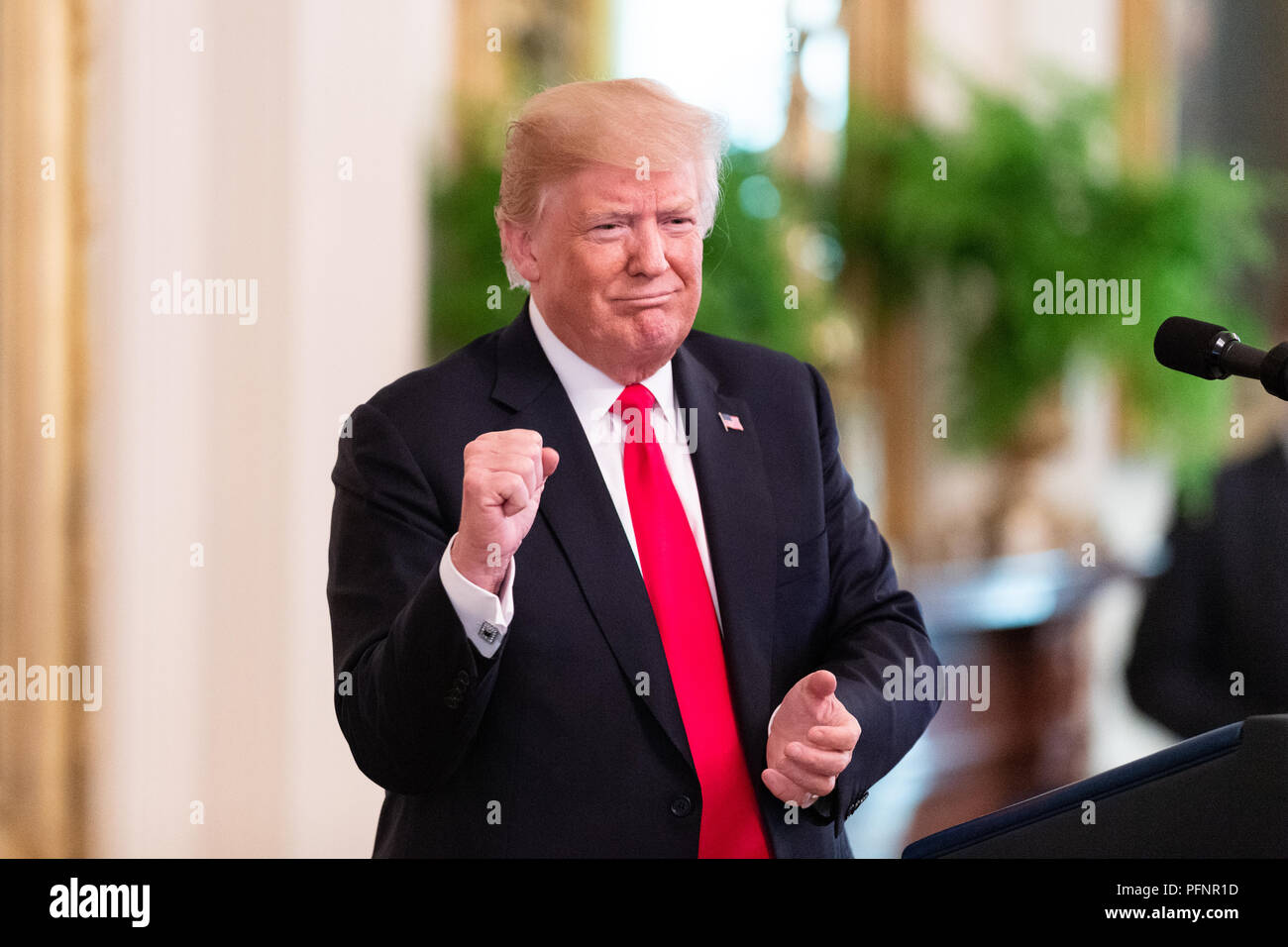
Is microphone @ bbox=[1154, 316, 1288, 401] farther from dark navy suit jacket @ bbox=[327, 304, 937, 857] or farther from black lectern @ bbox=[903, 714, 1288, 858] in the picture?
dark navy suit jacket @ bbox=[327, 304, 937, 857]

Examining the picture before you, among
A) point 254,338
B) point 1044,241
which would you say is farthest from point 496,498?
point 1044,241

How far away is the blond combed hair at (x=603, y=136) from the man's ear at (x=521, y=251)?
1 centimetres

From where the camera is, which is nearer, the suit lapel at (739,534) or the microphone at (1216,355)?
the microphone at (1216,355)

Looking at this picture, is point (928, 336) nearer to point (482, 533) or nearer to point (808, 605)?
point (808, 605)

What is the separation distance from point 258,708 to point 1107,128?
321cm

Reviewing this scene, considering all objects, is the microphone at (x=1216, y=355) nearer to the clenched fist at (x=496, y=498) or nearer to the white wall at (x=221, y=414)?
the clenched fist at (x=496, y=498)

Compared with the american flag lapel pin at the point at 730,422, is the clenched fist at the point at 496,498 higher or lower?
lower

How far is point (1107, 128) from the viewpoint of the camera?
4508mm


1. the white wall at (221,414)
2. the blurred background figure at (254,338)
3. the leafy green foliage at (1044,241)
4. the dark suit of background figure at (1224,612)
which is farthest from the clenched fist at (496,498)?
the leafy green foliage at (1044,241)

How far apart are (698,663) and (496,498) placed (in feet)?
1.22

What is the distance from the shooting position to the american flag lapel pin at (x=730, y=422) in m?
1.80

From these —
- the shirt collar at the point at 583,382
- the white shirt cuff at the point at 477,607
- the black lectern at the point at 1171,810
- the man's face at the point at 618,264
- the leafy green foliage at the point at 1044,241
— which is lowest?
the black lectern at the point at 1171,810

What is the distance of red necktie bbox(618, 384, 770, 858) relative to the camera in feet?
5.42
